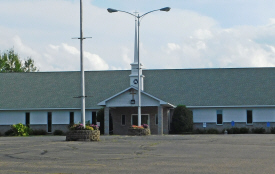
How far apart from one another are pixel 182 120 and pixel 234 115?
6254mm

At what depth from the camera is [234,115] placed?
53.7m

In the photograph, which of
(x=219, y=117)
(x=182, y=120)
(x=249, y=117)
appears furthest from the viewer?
(x=219, y=117)

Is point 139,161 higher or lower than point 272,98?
lower

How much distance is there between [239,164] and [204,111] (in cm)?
3909

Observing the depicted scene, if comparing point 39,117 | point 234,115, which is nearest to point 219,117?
point 234,115

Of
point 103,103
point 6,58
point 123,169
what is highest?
point 6,58

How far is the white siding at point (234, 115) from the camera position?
176 ft

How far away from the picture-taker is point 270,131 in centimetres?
5238

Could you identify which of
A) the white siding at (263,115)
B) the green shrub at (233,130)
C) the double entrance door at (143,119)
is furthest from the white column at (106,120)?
the white siding at (263,115)

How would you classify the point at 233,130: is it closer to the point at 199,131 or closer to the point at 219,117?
the point at 219,117

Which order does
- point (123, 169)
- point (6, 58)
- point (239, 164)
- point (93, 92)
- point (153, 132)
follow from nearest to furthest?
point (123, 169) < point (239, 164) < point (153, 132) < point (93, 92) < point (6, 58)

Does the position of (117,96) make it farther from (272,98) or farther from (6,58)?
(6,58)

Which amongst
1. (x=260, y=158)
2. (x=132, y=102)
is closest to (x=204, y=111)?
(x=132, y=102)

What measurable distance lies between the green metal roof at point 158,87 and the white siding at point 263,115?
77 cm
